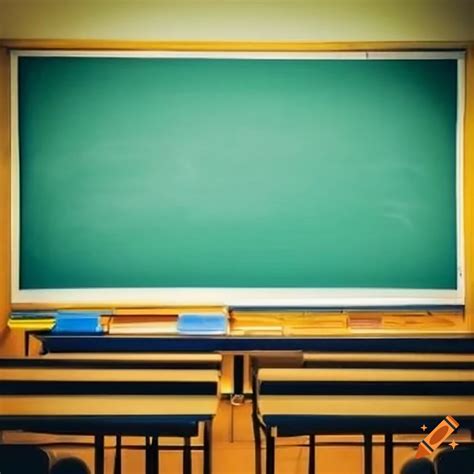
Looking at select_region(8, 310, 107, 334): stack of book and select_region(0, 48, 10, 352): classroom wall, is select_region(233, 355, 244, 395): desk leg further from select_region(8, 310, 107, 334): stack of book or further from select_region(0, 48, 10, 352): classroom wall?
select_region(0, 48, 10, 352): classroom wall

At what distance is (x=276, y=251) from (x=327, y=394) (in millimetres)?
1608

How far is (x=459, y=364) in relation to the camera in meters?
2.67

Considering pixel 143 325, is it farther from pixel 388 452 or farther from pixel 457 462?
pixel 457 462

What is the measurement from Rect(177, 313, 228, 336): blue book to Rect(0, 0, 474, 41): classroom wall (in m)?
1.71

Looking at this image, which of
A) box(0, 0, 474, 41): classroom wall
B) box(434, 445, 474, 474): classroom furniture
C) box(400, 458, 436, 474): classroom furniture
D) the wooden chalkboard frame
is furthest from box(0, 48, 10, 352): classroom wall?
box(434, 445, 474, 474): classroom furniture

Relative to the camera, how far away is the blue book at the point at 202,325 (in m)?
3.58

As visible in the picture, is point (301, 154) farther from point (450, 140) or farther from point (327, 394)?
point (327, 394)

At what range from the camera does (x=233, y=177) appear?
3.75m

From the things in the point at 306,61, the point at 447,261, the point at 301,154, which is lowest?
the point at 447,261

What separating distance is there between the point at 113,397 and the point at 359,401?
0.88m

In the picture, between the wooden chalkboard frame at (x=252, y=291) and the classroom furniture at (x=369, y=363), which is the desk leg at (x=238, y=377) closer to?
the wooden chalkboard frame at (x=252, y=291)

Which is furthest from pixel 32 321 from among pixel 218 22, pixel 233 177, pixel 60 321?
pixel 218 22

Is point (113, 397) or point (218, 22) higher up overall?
point (218, 22)

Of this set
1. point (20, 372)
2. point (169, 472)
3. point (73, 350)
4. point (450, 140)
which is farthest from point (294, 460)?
point (450, 140)
